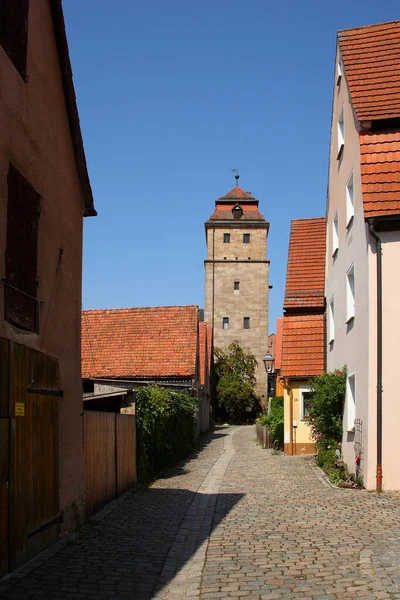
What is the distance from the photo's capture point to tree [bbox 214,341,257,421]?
5550 cm

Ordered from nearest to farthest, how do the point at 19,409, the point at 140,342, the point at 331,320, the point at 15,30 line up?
the point at 19,409 < the point at 15,30 < the point at 331,320 < the point at 140,342

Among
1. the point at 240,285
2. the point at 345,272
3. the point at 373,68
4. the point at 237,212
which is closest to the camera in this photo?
the point at 373,68

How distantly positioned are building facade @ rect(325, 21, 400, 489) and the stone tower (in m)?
44.7

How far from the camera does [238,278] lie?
66.6 metres

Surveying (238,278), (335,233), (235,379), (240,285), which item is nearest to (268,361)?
(335,233)

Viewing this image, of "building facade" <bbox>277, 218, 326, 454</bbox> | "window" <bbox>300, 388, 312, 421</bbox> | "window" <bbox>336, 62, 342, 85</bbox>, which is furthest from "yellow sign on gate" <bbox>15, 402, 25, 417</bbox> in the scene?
"window" <bbox>300, 388, 312, 421</bbox>

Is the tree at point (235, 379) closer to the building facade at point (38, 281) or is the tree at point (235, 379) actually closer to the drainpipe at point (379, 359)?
the drainpipe at point (379, 359)

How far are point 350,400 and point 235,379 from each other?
41.5 metres

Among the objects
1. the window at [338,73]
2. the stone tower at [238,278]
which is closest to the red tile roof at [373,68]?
the window at [338,73]

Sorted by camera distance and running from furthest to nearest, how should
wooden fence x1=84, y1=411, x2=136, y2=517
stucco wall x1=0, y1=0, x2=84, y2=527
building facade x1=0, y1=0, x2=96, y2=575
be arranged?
wooden fence x1=84, y1=411, x2=136, y2=517, stucco wall x1=0, y1=0, x2=84, y2=527, building facade x1=0, y1=0, x2=96, y2=575

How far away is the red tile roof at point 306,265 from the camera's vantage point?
77.2 feet

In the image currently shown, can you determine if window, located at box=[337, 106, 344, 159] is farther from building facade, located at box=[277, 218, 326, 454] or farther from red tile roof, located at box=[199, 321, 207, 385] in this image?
red tile roof, located at box=[199, 321, 207, 385]

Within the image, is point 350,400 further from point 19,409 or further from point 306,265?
point 19,409

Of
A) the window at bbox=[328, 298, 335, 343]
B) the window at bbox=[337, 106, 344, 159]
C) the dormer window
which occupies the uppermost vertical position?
the dormer window
